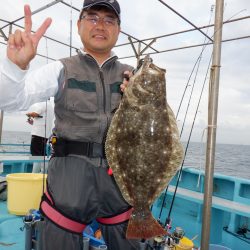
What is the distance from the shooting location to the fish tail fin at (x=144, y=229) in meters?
2.19

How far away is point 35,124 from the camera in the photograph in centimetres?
812

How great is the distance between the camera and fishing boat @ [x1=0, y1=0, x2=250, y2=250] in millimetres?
3439

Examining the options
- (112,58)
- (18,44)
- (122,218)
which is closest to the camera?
(18,44)

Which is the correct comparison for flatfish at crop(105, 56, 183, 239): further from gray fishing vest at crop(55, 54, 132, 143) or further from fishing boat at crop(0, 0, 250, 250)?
fishing boat at crop(0, 0, 250, 250)

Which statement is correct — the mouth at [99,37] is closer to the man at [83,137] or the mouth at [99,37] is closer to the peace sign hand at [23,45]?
the man at [83,137]

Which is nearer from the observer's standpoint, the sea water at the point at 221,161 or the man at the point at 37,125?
the sea water at the point at 221,161

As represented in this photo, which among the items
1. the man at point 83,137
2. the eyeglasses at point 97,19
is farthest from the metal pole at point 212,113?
the eyeglasses at point 97,19

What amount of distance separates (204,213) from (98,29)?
7.73ft

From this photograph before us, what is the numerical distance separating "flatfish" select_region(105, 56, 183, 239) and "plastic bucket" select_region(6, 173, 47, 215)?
252 centimetres

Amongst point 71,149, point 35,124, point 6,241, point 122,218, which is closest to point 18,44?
point 71,149

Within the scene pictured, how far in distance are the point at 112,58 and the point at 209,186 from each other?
1.85 metres

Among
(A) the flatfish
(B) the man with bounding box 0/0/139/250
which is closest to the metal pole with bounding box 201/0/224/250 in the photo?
(B) the man with bounding box 0/0/139/250

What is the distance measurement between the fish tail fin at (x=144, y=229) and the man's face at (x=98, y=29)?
1593 mm

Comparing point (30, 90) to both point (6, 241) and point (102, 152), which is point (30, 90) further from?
point (6, 241)
